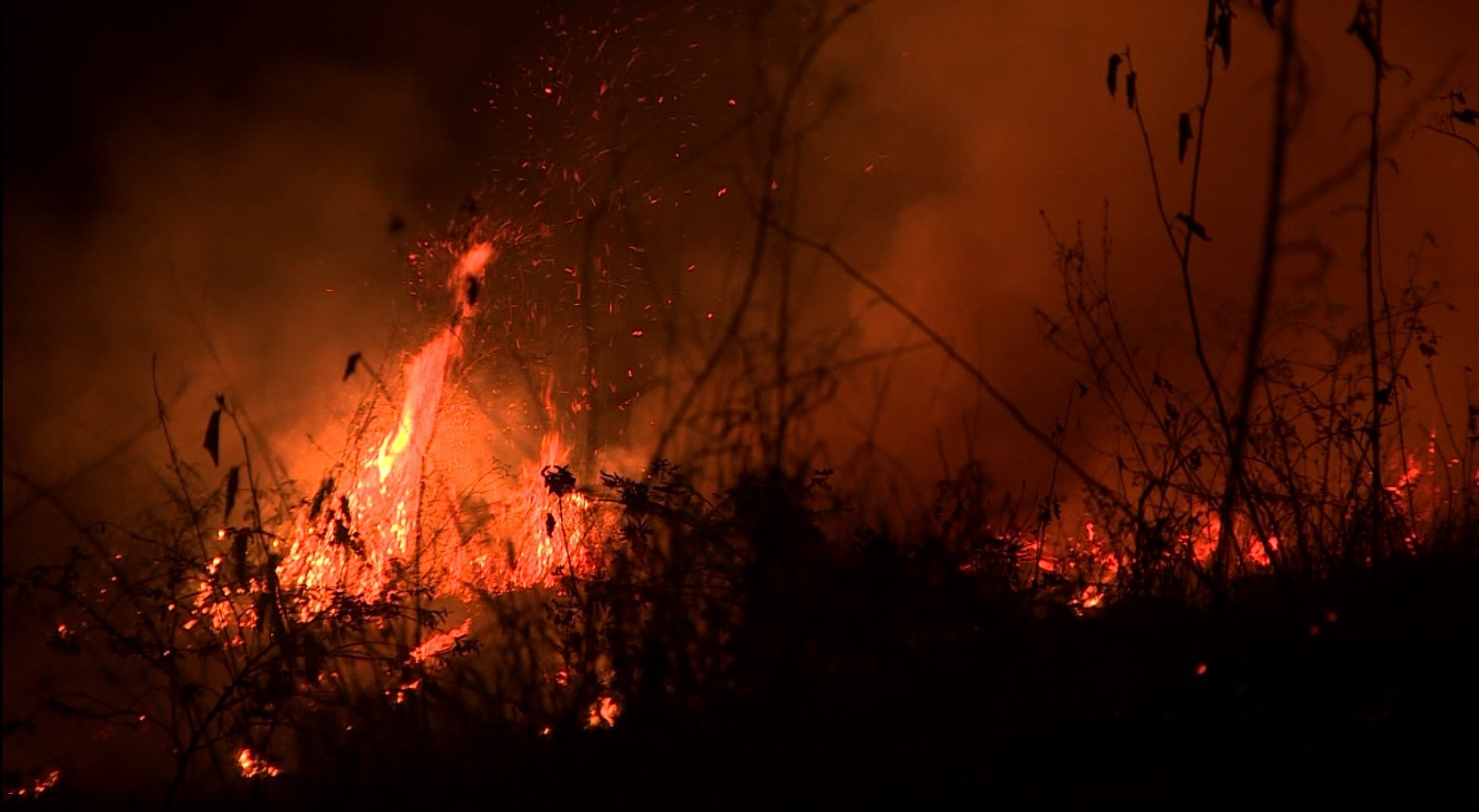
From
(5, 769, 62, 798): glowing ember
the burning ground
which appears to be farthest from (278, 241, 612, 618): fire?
(5, 769, 62, 798): glowing ember

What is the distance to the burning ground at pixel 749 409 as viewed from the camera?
324 cm

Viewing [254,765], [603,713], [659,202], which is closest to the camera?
[603,713]

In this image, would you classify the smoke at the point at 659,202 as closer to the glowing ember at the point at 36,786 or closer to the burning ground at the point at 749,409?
the burning ground at the point at 749,409

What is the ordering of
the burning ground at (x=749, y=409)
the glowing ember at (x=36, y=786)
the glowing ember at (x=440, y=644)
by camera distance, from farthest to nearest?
the glowing ember at (x=36, y=786)
the glowing ember at (x=440, y=644)
the burning ground at (x=749, y=409)

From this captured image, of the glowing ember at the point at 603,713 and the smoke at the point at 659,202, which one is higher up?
the smoke at the point at 659,202

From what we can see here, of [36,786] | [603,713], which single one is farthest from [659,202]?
[36,786]

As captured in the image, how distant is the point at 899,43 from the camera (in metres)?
7.77

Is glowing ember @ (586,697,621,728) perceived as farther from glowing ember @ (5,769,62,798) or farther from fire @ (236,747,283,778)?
glowing ember @ (5,769,62,798)

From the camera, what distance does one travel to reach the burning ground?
3238mm

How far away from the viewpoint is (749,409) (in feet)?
16.0

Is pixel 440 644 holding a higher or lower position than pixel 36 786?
higher

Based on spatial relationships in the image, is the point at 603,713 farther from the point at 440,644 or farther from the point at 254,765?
the point at 440,644

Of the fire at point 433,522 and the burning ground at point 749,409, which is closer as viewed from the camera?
the burning ground at point 749,409

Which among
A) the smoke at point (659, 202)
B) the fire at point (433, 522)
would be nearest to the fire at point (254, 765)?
the fire at point (433, 522)
